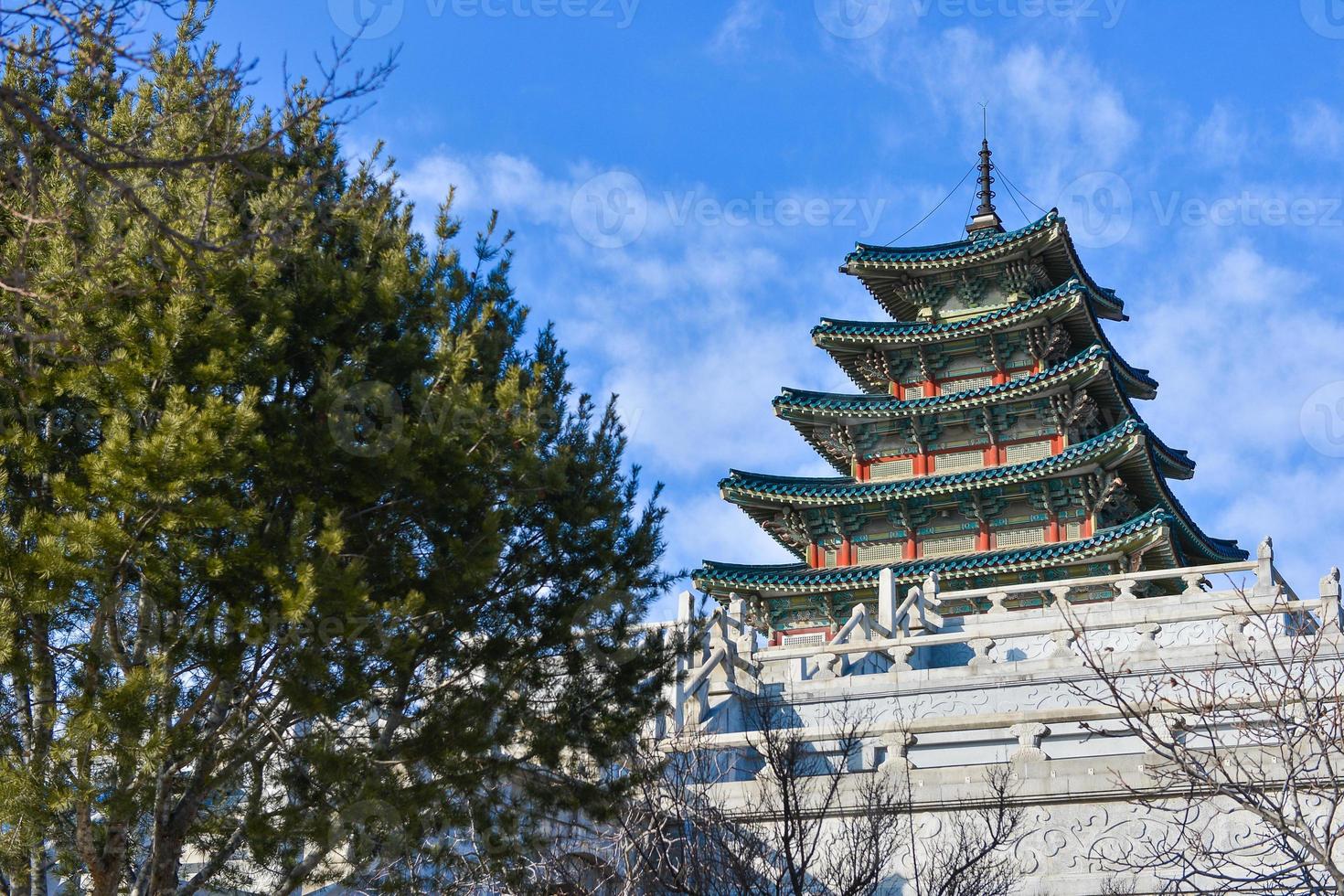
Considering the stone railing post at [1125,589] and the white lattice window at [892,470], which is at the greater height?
the white lattice window at [892,470]

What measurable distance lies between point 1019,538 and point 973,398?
2.96 m

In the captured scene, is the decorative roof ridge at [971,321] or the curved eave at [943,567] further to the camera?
the decorative roof ridge at [971,321]

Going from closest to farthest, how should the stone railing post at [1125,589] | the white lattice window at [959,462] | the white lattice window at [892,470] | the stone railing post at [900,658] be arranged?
1. the stone railing post at [900,658]
2. the stone railing post at [1125,589]
3. the white lattice window at [959,462]
4. the white lattice window at [892,470]

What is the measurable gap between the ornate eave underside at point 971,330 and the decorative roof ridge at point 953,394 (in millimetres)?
697

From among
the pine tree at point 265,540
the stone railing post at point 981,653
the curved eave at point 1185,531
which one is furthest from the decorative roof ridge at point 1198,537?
the pine tree at point 265,540

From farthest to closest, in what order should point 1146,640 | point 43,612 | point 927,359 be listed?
point 927,359, point 1146,640, point 43,612

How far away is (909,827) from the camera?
12898 millimetres

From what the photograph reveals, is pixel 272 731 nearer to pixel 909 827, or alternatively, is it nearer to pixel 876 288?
pixel 909 827

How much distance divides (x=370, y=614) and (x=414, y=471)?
3.05ft

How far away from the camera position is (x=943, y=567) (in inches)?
1042

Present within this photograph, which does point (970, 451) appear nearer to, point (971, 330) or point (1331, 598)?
point (971, 330)

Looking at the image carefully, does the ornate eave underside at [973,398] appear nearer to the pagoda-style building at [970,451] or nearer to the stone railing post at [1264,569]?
the pagoda-style building at [970,451]

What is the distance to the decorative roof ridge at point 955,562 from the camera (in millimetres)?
25062

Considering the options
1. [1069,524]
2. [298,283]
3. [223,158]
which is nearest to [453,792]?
[298,283]
